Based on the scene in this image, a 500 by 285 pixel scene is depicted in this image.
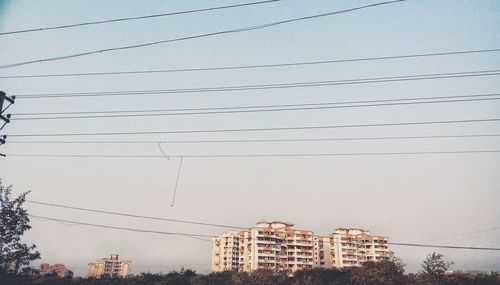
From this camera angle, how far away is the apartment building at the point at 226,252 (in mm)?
137500

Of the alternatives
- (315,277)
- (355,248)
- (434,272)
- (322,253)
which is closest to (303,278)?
(315,277)

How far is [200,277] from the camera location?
3066 inches

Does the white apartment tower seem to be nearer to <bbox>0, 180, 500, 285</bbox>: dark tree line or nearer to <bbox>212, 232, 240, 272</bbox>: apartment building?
<bbox>212, 232, 240, 272</bbox>: apartment building

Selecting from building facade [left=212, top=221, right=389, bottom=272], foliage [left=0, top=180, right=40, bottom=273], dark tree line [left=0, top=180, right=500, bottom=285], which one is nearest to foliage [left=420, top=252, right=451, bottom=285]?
dark tree line [left=0, top=180, right=500, bottom=285]

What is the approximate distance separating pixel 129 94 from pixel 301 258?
119 metres

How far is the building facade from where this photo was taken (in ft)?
390

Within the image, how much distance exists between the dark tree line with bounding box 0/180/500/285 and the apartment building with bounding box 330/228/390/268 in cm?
4013

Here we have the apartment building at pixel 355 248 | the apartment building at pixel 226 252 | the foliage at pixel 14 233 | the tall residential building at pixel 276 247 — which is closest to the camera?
the foliage at pixel 14 233

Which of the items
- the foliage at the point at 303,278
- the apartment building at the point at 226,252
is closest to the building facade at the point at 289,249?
the apartment building at the point at 226,252

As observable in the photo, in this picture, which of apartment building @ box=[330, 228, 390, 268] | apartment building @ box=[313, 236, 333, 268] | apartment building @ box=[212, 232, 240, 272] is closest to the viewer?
apartment building @ box=[330, 228, 390, 268]

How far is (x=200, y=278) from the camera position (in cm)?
7594

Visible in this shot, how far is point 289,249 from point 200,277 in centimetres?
5194

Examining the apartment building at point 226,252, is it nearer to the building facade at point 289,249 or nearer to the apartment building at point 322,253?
the building facade at point 289,249

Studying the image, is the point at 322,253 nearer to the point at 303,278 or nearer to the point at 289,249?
the point at 289,249
